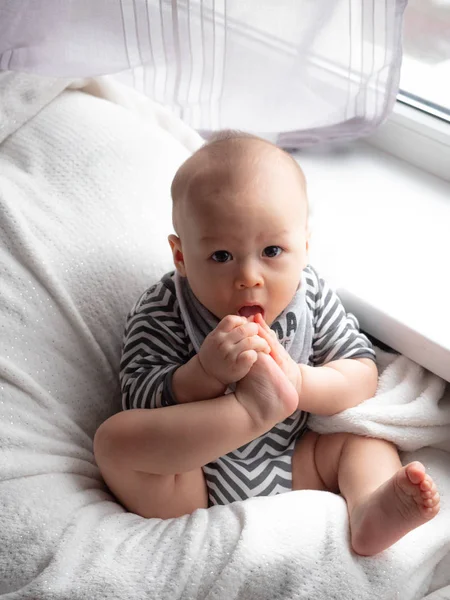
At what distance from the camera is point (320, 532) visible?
95 centimetres

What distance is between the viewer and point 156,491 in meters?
1.00

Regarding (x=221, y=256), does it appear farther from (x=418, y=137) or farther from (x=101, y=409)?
(x=418, y=137)

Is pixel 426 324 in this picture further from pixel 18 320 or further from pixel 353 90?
pixel 18 320

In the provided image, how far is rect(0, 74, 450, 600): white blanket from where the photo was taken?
0.92m

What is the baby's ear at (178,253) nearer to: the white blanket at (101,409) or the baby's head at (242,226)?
the baby's head at (242,226)

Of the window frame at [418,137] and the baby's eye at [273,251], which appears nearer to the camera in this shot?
the baby's eye at [273,251]

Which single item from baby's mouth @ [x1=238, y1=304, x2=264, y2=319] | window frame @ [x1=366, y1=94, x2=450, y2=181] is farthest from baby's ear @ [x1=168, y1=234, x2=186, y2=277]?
window frame @ [x1=366, y1=94, x2=450, y2=181]

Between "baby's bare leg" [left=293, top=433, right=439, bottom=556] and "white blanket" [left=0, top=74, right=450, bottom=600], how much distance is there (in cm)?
2

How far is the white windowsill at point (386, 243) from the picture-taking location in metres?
1.16

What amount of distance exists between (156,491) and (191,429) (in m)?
0.11

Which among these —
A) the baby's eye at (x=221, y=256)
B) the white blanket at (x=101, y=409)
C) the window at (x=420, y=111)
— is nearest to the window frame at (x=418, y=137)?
the window at (x=420, y=111)

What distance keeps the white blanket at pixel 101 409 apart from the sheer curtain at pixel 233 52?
61mm

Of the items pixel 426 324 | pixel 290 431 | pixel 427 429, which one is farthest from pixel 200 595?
pixel 426 324

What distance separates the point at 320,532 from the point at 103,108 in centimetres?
76
